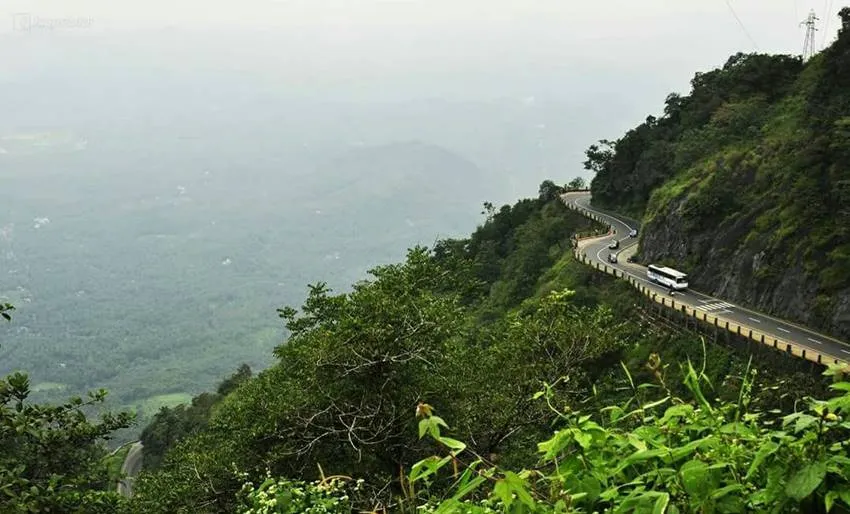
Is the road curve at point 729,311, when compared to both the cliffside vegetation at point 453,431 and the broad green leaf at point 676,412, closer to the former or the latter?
the cliffside vegetation at point 453,431

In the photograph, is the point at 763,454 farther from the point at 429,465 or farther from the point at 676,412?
the point at 429,465

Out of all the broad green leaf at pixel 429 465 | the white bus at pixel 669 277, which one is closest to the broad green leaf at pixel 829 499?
the broad green leaf at pixel 429 465

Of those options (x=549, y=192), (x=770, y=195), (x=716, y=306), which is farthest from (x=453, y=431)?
(x=549, y=192)

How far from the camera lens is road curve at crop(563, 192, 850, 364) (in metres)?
18.8

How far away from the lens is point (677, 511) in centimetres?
220

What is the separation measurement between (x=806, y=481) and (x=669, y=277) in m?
26.8

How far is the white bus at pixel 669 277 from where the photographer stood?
26.9m

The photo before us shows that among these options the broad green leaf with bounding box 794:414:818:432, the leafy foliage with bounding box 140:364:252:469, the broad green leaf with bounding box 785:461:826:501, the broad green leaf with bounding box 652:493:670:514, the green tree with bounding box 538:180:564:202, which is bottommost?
the leafy foliage with bounding box 140:364:252:469

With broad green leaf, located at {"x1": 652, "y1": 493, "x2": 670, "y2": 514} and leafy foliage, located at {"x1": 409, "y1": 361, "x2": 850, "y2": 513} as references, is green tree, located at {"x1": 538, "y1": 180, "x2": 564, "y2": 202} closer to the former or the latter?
leafy foliage, located at {"x1": 409, "y1": 361, "x2": 850, "y2": 513}

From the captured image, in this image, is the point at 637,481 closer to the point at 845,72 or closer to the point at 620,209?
the point at 845,72

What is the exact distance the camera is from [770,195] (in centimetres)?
2533

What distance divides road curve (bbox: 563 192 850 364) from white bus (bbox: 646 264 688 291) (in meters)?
0.27

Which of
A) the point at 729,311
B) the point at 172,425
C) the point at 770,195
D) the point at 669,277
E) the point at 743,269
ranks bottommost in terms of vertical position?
the point at 172,425

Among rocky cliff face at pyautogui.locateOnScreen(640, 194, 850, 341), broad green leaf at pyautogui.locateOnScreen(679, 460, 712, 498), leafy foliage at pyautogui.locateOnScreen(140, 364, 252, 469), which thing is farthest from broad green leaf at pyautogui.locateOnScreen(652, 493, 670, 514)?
leafy foliage at pyautogui.locateOnScreen(140, 364, 252, 469)
